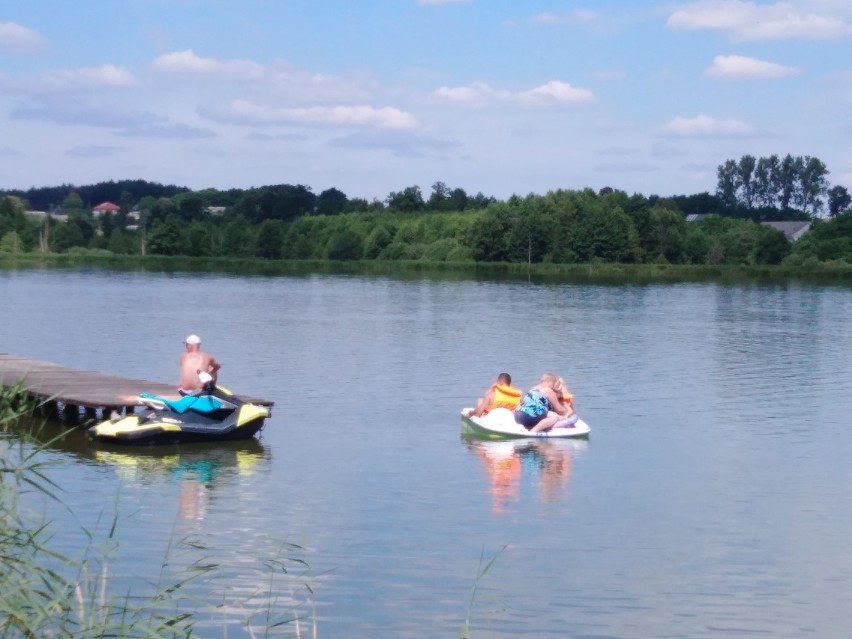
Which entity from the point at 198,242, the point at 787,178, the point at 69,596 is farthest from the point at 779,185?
the point at 69,596

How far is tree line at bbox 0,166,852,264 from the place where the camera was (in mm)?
105812

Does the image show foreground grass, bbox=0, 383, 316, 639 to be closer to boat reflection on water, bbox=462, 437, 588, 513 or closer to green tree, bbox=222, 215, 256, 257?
boat reflection on water, bbox=462, 437, 588, 513

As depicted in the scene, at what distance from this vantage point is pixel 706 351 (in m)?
35.1

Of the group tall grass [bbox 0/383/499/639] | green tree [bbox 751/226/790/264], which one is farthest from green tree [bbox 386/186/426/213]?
tall grass [bbox 0/383/499/639]

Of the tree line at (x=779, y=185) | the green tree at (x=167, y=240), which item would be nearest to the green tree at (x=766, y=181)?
the tree line at (x=779, y=185)

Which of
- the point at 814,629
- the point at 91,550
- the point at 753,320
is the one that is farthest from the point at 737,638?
the point at 753,320

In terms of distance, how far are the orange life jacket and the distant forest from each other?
→ 85158 millimetres

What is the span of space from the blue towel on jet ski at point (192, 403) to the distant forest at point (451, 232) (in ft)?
290

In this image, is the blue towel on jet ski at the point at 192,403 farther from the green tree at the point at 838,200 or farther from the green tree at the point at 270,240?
the green tree at the point at 838,200

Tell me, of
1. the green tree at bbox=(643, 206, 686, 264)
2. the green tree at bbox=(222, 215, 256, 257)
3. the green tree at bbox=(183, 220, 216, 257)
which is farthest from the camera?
the green tree at bbox=(222, 215, 256, 257)

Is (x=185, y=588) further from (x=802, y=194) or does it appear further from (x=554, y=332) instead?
(x=802, y=194)

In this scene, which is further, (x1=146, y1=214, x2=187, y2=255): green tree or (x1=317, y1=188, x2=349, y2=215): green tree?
(x1=317, y1=188, x2=349, y2=215): green tree

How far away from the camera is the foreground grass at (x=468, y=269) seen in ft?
306

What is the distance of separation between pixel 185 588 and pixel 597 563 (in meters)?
3.99
